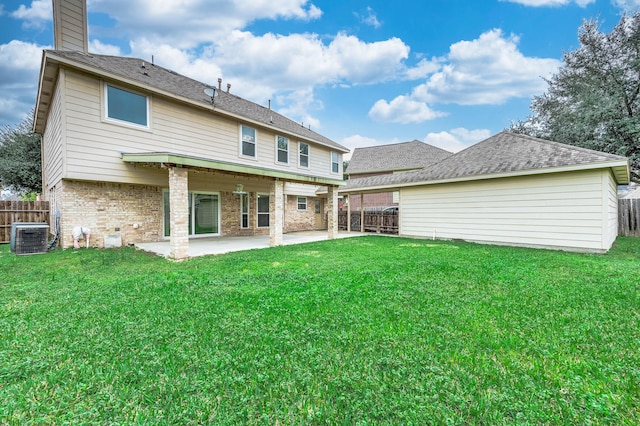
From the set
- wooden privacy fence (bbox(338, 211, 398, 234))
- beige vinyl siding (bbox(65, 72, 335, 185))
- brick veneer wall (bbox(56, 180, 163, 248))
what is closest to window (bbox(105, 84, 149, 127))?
beige vinyl siding (bbox(65, 72, 335, 185))

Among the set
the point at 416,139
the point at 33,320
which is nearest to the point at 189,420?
the point at 33,320

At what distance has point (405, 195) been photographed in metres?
12.8

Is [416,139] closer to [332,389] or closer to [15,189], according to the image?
[332,389]

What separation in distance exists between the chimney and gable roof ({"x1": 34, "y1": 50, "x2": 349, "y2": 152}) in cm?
44

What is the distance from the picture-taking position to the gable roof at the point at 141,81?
294 inches

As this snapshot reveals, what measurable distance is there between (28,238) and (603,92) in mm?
24924

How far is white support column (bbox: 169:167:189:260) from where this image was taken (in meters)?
6.93

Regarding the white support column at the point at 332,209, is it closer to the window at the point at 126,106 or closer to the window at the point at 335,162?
the window at the point at 335,162

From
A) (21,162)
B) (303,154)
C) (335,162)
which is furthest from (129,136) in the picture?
(21,162)

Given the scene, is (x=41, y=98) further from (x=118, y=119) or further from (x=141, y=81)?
(x=141, y=81)

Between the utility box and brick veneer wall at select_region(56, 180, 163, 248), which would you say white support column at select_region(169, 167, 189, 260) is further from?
brick veneer wall at select_region(56, 180, 163, 248)

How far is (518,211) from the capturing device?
9.55m

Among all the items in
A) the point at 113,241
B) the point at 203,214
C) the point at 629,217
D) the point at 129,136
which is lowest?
the point at 113,241

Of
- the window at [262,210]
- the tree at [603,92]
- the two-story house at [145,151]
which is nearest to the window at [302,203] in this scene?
the window at [262,210]
